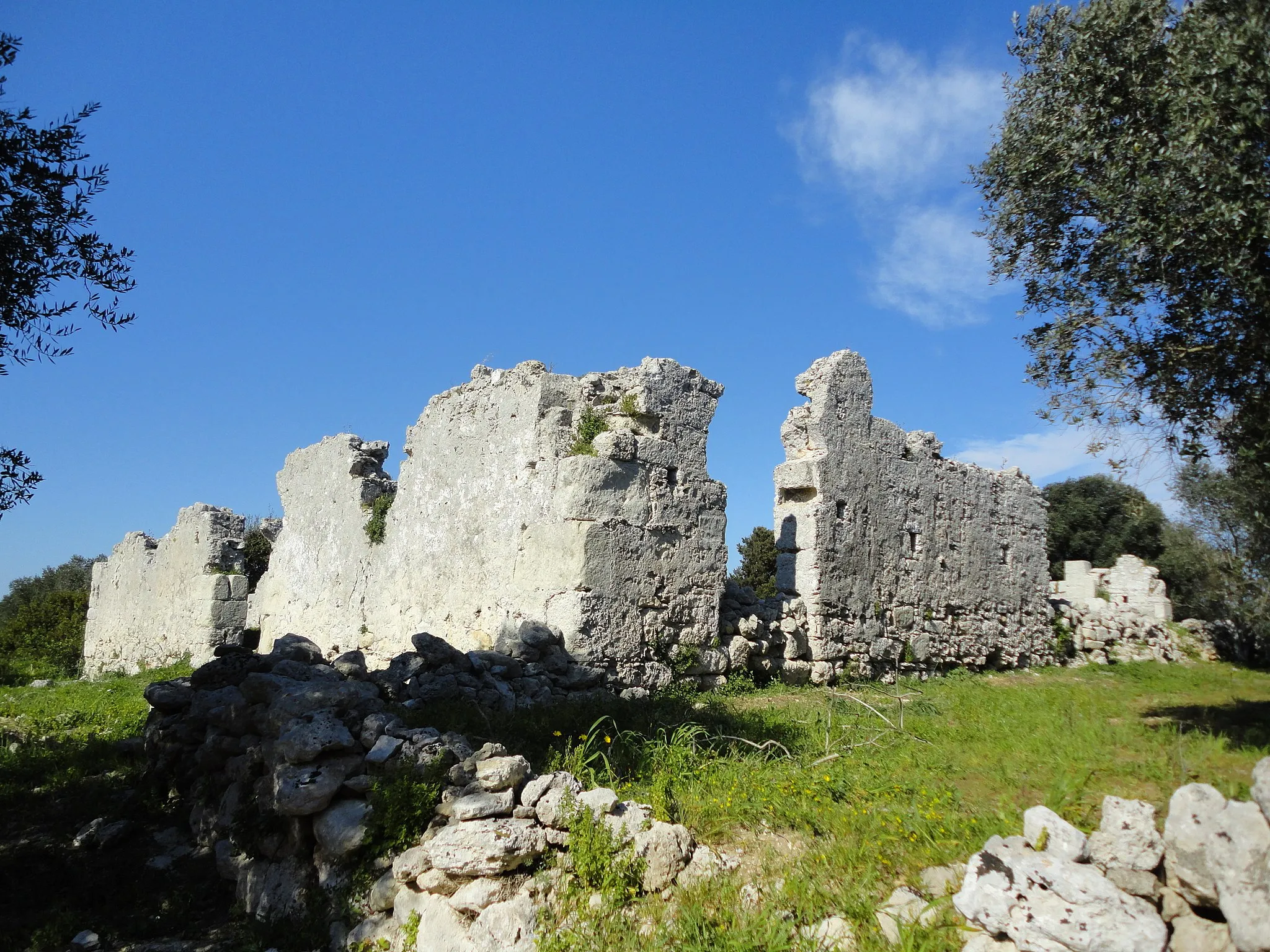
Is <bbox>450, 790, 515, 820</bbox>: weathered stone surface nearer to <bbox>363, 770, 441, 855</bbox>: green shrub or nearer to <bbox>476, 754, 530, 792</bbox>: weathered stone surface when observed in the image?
<bbox>476, 754, 530, 792</bbox>: weathered stone surface

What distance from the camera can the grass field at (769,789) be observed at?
13.7 ft

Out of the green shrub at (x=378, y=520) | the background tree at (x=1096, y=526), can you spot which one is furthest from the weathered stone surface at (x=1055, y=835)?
the background tree at (x=1096, y=526)

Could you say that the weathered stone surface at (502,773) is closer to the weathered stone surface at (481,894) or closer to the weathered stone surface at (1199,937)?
the weathered stone surface at (481,894)

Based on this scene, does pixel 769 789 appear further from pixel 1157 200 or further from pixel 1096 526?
pixel 1096 526

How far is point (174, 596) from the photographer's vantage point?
1788cm

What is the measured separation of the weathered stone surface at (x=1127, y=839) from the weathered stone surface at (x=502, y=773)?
3077 millimetres

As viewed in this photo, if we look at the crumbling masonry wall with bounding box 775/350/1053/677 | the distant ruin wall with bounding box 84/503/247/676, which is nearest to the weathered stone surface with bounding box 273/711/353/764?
the crumbling masonry wall with bounding box 775/350/1053/677

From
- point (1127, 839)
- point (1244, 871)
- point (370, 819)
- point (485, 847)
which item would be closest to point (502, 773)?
point (485, 847)

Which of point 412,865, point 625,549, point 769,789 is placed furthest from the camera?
point 625,549

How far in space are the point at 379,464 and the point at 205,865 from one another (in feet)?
27.7

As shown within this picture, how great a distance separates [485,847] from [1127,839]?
3.12m

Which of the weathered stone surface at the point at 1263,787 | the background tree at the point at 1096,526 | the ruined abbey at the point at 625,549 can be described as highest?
the background tree at the point at 1096,526

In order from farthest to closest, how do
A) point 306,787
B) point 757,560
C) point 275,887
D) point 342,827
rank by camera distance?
1. point 757,560
2. point 275,887
3. point 306,787
4. point 342,827

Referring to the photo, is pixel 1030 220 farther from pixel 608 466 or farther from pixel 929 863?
pixel 929 863
